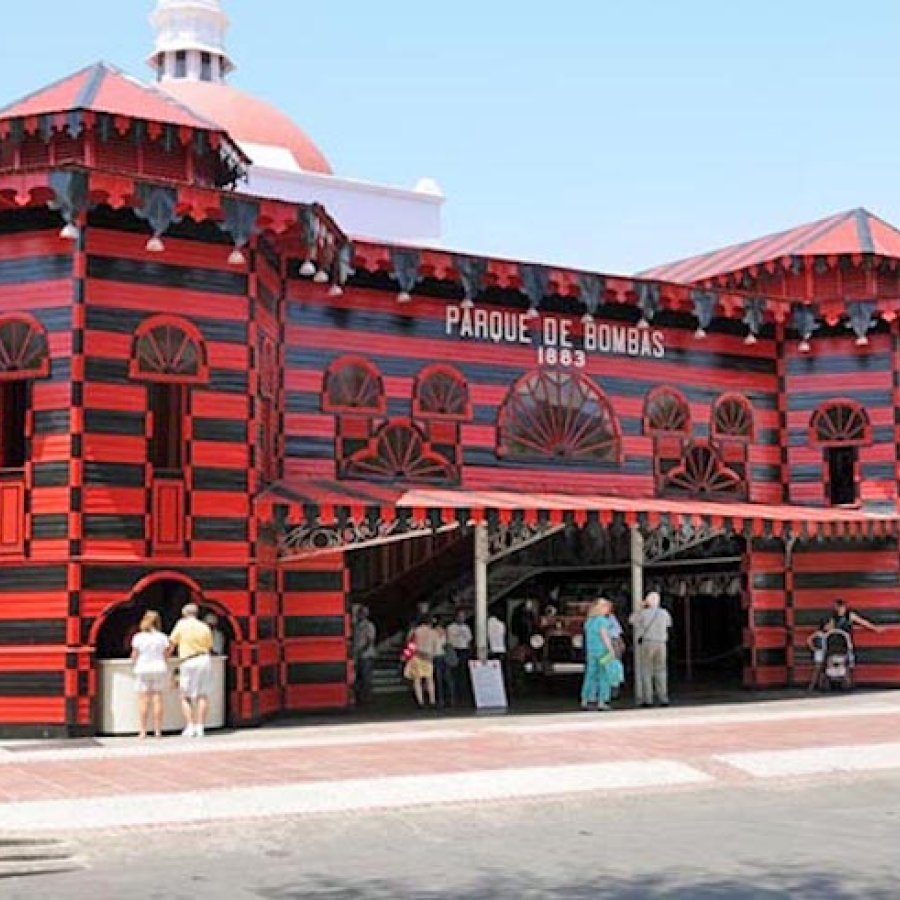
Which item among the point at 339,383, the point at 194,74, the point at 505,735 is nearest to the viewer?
the point at 505,735

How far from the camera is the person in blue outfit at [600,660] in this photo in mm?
20297

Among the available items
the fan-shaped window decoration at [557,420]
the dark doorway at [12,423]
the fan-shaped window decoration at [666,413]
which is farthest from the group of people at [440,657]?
the dark doorway at [12,423]

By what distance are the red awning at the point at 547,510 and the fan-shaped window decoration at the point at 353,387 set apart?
3.66 ft

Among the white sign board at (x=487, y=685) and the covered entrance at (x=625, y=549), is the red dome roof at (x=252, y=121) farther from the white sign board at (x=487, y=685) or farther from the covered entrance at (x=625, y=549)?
the white sign board at (x=487, y=685)

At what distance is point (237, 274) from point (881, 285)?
37.4 feet

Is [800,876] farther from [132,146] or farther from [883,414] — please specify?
[883,414]

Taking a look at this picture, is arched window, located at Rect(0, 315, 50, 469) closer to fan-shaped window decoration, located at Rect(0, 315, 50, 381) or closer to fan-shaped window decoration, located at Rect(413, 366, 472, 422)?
fan-shaped window decoration, located at Rect(0, 315, 50, 381)

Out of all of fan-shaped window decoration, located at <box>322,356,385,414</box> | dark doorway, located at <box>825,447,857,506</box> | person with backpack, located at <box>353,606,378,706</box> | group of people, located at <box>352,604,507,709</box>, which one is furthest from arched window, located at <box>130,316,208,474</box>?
dark doorway, located at <box>825,447,857,506</box>

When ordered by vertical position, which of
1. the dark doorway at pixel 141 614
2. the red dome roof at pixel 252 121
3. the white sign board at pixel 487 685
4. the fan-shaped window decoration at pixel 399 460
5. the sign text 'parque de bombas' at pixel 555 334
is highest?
the red dome roof at pixel 252 121

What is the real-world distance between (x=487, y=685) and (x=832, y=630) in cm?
594

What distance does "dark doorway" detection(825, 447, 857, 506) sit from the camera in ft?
80.2

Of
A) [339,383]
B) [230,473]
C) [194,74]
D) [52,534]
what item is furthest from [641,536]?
[194,74]

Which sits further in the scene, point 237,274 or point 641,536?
point 641,536

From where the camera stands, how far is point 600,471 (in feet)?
74.5
